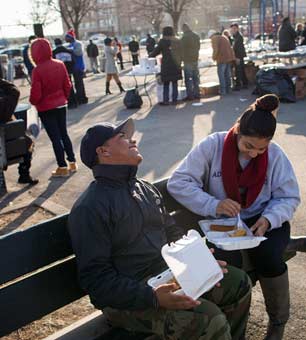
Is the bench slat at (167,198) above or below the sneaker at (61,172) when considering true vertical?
above

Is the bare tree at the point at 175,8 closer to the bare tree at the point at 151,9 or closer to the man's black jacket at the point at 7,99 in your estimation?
the bare tree at the point at 151,9

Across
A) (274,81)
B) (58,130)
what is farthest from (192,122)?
(58,130)

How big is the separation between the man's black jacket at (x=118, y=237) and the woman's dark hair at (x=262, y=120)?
0.62m

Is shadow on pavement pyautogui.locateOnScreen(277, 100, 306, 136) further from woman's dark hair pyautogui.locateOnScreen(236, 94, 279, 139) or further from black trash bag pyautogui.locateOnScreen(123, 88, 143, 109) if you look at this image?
woman's dark hair pyautogui.locateOnScreen(236, 94, 279, 139)

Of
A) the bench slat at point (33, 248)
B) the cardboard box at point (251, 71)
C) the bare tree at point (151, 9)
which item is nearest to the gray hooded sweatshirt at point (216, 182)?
the bench slat at point (33, 248)

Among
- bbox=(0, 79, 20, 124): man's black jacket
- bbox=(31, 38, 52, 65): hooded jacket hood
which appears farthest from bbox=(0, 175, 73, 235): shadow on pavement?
bbox=(31, 38, 52, 65): hooded jacket hood

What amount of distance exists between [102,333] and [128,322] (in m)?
0.27

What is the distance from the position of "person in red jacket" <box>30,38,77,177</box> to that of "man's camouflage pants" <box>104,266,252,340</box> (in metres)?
4.12

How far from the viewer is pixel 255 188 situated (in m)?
2.64

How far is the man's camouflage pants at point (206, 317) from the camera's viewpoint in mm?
1986

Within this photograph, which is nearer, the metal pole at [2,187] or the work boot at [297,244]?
the work boot at [297,244]

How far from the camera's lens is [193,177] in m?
2.71

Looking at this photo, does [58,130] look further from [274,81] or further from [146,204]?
[274,81]

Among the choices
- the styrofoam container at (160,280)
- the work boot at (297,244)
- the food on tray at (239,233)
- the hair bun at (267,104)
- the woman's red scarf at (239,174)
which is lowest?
the work boot at (297,244)
